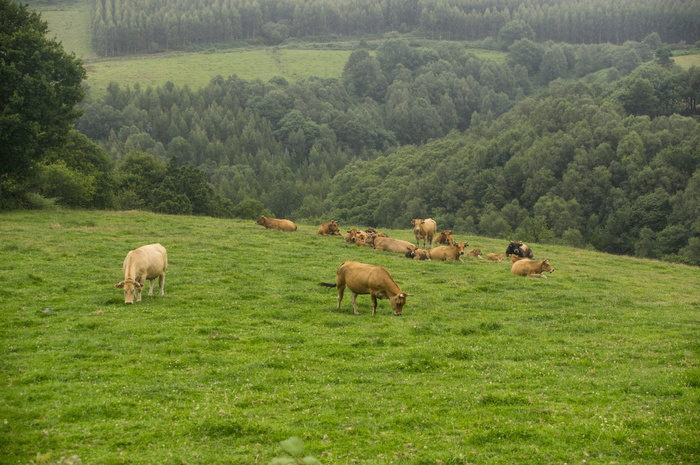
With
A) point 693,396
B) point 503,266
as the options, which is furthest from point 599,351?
point 503,266

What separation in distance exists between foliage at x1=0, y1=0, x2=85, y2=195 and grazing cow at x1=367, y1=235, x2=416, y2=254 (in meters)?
21.1

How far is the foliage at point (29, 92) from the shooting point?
3825cm

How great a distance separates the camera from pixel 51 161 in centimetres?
4819

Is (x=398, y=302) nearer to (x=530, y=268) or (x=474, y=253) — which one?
(x=530, y=268)

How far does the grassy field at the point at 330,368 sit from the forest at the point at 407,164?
25415 mm

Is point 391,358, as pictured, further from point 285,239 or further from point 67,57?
point 67,57

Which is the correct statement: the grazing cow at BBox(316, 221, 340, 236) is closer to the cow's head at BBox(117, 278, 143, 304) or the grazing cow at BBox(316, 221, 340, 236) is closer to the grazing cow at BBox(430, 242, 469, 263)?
the grazing cow at BBox(430, 242, 469, 263)

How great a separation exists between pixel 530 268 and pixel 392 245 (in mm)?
7935

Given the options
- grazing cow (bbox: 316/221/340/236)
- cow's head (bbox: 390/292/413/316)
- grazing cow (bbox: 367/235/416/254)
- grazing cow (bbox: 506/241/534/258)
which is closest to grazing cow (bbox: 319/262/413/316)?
cow's head (bbox: 390/292/413/316)

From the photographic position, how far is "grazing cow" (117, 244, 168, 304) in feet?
69.1

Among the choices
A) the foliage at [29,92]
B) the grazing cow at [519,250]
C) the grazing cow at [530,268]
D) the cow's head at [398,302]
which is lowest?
the grazing cow at [519,250]

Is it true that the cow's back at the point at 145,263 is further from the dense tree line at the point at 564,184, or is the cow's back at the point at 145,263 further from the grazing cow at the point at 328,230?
the dense tree line at the point at 564,184

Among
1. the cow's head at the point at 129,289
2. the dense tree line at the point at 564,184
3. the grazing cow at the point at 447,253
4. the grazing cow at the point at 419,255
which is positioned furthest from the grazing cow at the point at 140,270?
the dense tree line at the point at 564,184

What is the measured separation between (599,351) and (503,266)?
616 inches
